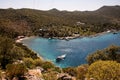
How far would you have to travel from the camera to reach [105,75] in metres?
42.5

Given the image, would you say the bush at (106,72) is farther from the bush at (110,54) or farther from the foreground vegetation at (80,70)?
the bush at (110,54)

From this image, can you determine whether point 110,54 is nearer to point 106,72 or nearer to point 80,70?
point 80,70

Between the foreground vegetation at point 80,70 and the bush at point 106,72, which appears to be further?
the foreground vegetation at point 80,70

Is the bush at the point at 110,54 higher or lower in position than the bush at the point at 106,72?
lower

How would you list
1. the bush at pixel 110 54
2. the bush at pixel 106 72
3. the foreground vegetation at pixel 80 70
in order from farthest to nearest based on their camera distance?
1. the bush at pixel 110 54
2. the foreground vegetation at pixel 80 70
3. the bush at pixel 106 72

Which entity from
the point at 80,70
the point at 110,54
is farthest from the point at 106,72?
the point at 110,54

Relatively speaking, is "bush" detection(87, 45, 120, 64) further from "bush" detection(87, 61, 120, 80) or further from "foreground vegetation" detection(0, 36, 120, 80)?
"bush" detection(87, 61, 120, 80)

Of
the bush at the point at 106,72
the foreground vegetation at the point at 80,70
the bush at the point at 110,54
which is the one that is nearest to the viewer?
the bush at the point at 106,72

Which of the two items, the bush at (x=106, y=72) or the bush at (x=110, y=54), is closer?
the bush at (x=106, y=72)

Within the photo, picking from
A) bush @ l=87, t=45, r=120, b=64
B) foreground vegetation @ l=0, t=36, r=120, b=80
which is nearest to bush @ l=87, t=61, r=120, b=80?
foreground vegetation @ l=0, t=36, r=120, b=80

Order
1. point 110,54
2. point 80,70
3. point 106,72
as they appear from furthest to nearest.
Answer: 1. point 110,54
2. point 80,70
3. point 106,72

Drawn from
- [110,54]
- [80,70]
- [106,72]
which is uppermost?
[106,72]

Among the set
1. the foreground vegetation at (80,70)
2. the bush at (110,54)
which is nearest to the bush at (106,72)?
the foreground vegetation at (80,70)

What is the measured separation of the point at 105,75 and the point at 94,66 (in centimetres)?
383
